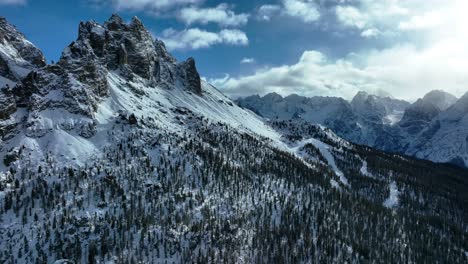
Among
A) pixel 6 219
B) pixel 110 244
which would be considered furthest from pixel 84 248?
pixel 6 219

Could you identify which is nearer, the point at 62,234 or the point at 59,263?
the point at 59,263

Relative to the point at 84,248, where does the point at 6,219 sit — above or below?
above

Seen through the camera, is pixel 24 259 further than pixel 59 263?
Yes

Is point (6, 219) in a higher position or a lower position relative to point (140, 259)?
higher

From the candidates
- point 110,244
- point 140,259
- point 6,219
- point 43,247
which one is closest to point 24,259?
point 43,247

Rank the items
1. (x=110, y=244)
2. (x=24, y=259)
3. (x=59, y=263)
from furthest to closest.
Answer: (x=110, y=244), (x=24, y=259), (x=59, y=263)

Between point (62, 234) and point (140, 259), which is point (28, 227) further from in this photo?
point (140, 259)

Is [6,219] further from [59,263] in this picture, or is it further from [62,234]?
[59,263]

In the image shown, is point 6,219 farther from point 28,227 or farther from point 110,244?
point 110,244

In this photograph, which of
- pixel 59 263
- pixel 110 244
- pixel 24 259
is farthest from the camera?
Answer: pixel 110 244
